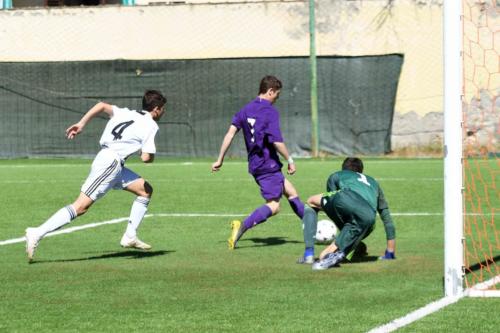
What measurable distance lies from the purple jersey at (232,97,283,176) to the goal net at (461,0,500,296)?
1939mm

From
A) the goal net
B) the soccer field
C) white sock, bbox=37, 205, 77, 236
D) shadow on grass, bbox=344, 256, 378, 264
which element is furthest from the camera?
white sock, bbox=37, 205, 77, 236

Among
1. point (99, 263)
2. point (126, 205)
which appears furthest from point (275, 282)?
point (126, 205)

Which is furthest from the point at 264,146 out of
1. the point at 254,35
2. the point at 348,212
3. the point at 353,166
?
the point at 254,35

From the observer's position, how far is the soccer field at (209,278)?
7.07 m

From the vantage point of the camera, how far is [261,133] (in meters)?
11.5

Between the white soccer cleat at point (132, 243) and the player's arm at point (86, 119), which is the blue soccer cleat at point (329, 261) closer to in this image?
the white soccer cleat at point (132, 243)

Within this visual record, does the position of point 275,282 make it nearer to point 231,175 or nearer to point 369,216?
point 369,216

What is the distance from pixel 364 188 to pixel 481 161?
16.8 meters

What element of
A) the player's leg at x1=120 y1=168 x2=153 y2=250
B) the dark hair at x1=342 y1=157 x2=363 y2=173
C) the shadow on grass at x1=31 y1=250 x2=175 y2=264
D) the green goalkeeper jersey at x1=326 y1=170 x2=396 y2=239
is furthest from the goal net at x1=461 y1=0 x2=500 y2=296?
the player's leg at x1=120 y1=168 x2=153 y2=250

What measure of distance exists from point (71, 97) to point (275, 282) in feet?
77.8

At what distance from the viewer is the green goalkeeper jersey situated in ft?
32.5

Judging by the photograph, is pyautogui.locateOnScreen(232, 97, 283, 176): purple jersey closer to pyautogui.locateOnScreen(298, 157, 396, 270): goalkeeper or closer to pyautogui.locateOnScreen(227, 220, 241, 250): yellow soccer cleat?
pyautogui.locateOnScreen(227, 220, 241, 250): yellow soccer cleat

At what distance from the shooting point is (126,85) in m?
31.5

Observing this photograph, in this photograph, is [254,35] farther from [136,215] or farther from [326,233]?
[136,215]
